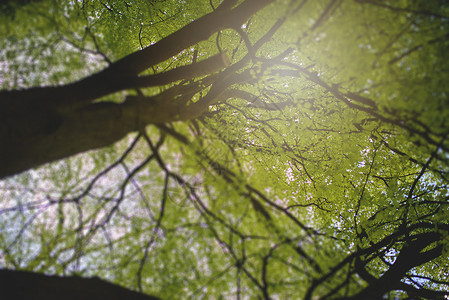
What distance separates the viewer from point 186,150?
3.06 m

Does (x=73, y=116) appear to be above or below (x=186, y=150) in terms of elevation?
above

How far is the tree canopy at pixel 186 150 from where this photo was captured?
2.19m

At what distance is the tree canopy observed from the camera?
2.19 m

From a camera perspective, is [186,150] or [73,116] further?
[186,150]

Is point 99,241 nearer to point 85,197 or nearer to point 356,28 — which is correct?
point 85,197

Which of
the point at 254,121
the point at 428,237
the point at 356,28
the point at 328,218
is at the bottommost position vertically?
the point at 428,237

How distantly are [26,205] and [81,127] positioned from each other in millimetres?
1581

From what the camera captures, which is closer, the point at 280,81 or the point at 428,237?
the point at 428,237

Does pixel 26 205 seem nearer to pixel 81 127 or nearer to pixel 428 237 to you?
pixel 81 127

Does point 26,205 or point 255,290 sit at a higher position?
point 26,205

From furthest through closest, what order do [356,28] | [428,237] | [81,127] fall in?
[428,237], [81,127], [356,28]

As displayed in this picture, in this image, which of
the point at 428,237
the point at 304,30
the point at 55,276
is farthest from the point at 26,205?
the point at 428,237

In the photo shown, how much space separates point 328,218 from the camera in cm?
504

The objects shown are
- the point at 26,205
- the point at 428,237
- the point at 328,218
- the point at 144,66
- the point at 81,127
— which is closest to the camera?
the point at 81,127
